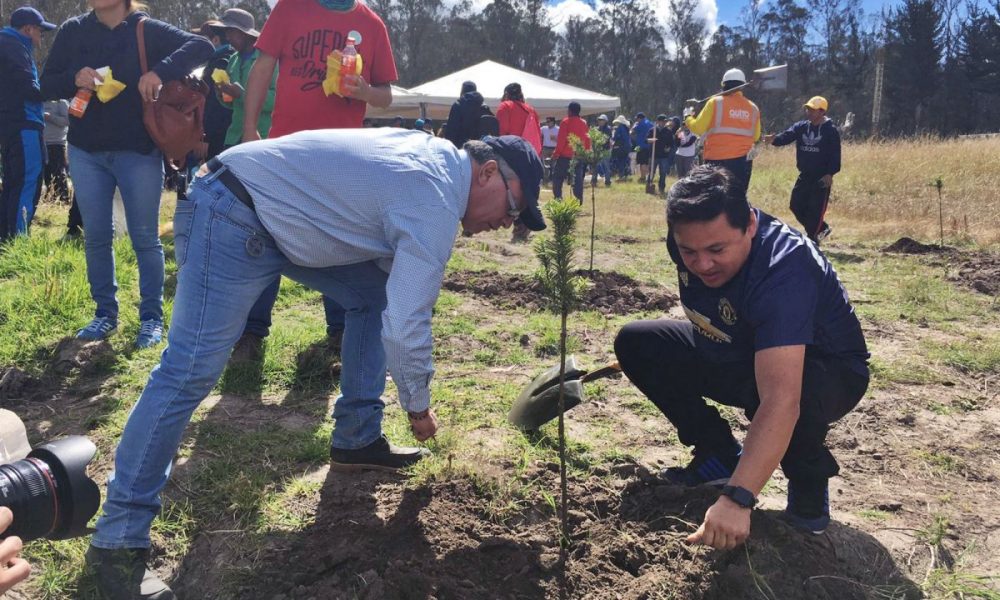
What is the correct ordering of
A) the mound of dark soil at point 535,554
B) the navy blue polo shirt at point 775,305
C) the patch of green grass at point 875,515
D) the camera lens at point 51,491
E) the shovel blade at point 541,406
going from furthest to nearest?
the shovel blade at point 541,406, the patch of green grass at point 875,515, the mound of dark soil at point 535,554, the navy blue polo shirt at point 775,305, the camera lens at point 51,491

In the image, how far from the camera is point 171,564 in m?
2.28

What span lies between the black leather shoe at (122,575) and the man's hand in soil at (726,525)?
1553 millimetres

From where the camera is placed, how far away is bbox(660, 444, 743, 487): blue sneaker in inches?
104

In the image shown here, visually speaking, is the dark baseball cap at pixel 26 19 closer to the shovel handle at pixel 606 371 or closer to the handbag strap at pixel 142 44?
the handbag strap at pixel 142 44

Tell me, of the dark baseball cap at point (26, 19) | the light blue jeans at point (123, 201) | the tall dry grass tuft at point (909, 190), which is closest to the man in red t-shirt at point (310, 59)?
the light blue jeans at point (123, 201)

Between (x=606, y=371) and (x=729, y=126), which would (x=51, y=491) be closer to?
(x=606, y=371)

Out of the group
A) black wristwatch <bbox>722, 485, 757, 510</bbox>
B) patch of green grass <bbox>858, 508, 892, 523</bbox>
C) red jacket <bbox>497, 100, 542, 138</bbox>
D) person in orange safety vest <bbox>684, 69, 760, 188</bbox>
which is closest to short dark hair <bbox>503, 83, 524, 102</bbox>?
red jacket <bbox>497, 100, 542, 138</bbox>

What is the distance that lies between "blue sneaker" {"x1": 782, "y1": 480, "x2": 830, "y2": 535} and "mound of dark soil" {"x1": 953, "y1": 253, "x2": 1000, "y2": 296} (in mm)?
4837

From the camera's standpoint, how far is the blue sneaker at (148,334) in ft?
13.1

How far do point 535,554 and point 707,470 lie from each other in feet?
2.63

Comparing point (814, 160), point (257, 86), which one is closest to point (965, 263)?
point (814, 160)

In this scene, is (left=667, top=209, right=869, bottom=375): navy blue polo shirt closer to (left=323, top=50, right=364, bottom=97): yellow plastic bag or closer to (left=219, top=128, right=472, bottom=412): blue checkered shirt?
(left=219, top=128, right=472, bottom=412): blue checkered shirt

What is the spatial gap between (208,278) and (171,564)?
98cm

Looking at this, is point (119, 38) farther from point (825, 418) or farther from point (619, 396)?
point (825, 418)
